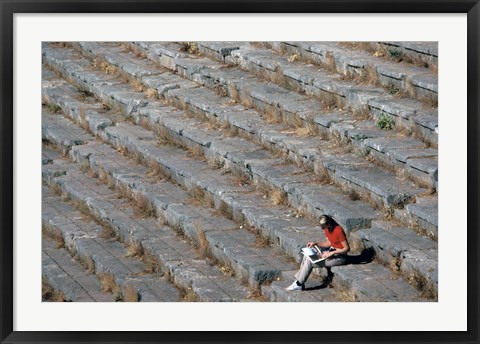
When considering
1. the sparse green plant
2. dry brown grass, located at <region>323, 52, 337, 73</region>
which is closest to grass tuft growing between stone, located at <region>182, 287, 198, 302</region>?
the sparse green plant

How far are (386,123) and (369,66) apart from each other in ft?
3.79

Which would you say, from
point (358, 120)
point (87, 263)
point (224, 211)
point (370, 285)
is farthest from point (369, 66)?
point (370, 285)

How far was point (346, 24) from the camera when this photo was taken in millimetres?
8703

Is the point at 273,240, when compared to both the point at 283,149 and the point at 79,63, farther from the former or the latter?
the point at 79,63

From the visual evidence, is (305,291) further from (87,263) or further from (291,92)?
(291,92)

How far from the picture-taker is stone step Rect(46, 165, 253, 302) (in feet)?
35.8

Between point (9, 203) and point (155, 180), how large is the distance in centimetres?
466

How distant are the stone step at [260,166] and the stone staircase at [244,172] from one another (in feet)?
0.06

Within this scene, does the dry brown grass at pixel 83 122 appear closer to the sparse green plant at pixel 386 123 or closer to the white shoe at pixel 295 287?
the sparse green plant at pixel 386 123

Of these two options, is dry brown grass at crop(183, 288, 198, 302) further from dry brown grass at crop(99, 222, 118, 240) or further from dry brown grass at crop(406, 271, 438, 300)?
dry brown grass at crop(406, 271, 438, 300)

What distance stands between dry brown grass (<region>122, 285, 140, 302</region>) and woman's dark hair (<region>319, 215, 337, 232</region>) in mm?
1795

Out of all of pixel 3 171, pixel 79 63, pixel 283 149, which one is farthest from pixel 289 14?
pixel 79 63

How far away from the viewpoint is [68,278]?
11.9 m

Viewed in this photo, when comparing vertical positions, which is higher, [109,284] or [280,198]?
[280,198]
